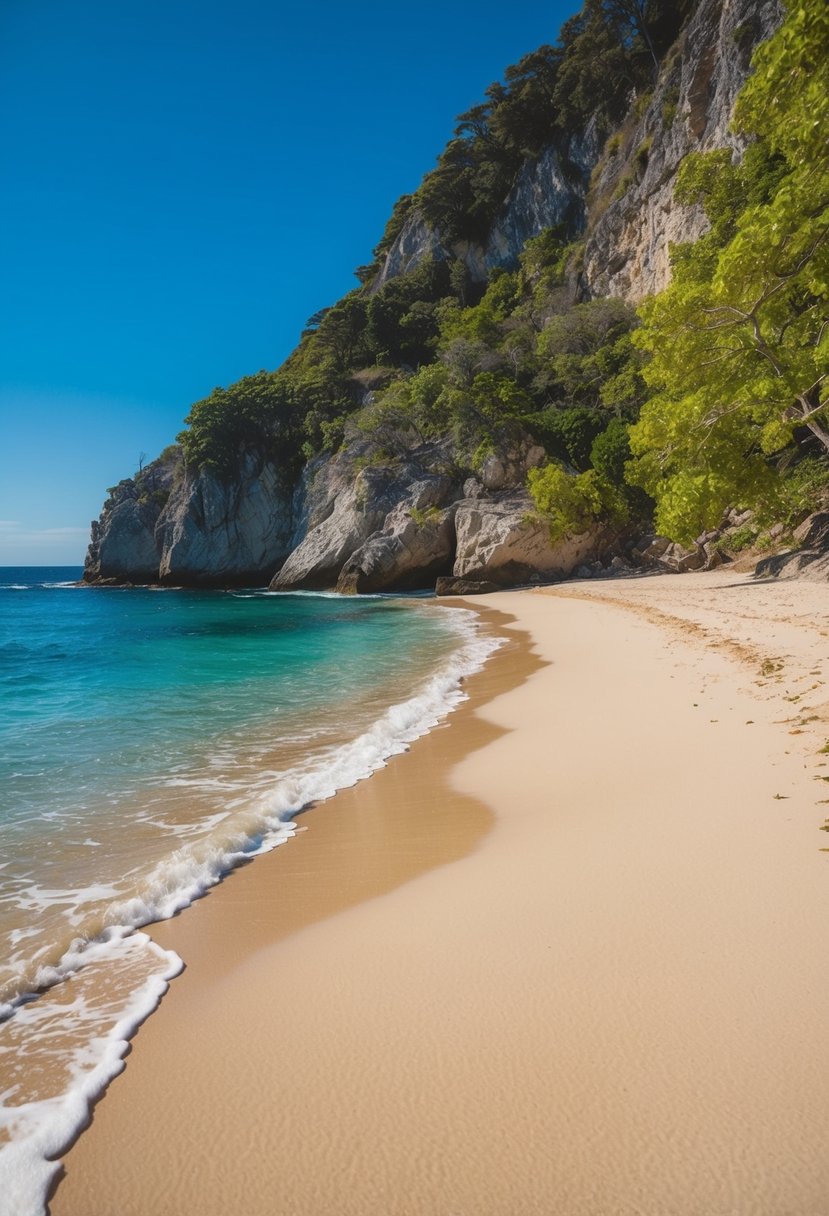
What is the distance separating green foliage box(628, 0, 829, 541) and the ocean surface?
21.9 ft

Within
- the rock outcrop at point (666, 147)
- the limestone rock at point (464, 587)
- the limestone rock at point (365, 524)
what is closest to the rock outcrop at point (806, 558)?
the limestone rock at point (464, 587)

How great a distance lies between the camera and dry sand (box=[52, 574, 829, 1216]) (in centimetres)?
165

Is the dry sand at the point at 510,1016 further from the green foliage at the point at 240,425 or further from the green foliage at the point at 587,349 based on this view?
the green foliage at the point at 240,425

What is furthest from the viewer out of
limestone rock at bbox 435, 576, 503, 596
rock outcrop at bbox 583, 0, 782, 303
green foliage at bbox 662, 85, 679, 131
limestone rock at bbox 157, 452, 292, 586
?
limestone rock at bbox 157, 452, 292, 586

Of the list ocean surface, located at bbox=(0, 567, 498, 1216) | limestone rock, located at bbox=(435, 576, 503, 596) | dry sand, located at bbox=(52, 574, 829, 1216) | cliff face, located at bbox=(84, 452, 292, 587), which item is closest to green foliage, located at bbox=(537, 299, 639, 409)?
limestone rock, located at bbox=(435, 576, 503, 596)

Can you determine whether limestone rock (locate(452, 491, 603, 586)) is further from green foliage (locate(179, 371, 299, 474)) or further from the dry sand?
the dry sand

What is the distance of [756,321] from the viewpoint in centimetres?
1178

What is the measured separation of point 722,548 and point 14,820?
83.3ft

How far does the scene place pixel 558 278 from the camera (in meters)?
44.0

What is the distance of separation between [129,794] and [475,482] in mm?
30707

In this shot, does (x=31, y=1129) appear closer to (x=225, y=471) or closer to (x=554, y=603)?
(x=554, y=603)

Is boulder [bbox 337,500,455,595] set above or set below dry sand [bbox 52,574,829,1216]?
above

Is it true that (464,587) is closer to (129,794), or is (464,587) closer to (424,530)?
(424,530)

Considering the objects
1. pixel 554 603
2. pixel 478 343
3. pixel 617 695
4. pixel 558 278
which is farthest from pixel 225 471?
pixel 617 695
